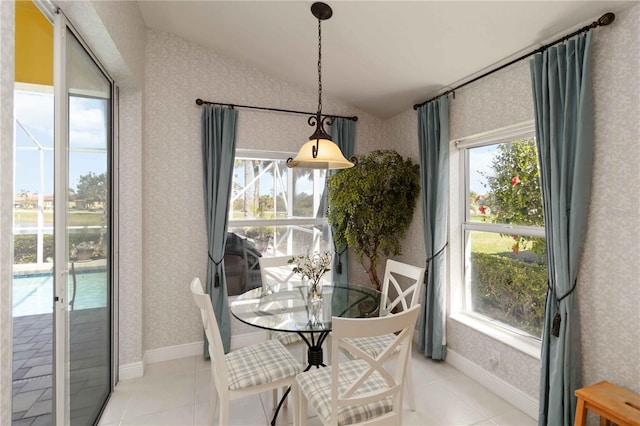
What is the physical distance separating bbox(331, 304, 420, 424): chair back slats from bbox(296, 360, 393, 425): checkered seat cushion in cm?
1

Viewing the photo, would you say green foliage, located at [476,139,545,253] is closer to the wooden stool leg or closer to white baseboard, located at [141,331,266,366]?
the wooden stool leg

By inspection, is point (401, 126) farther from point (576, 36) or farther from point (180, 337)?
point (180, 337)

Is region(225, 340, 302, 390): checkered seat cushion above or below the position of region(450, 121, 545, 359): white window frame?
below

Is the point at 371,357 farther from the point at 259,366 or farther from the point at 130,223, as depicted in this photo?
the point at 130,223

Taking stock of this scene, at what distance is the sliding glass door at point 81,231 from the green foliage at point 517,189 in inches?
116

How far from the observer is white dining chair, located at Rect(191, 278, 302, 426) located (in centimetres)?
176

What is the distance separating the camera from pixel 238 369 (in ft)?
6.28

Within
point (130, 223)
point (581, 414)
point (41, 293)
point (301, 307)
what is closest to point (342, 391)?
point (301, 307)

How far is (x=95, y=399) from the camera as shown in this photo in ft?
7.07

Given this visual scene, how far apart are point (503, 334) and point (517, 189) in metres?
1.14

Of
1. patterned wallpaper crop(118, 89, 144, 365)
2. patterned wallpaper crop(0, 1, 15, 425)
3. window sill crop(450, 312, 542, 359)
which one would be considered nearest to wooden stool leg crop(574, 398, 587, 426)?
window sill crop(450, 312, 542, 359)

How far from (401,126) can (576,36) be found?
5.86 feet

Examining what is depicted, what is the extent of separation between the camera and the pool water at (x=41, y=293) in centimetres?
128

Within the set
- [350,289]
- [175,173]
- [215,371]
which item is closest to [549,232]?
[350,289]
